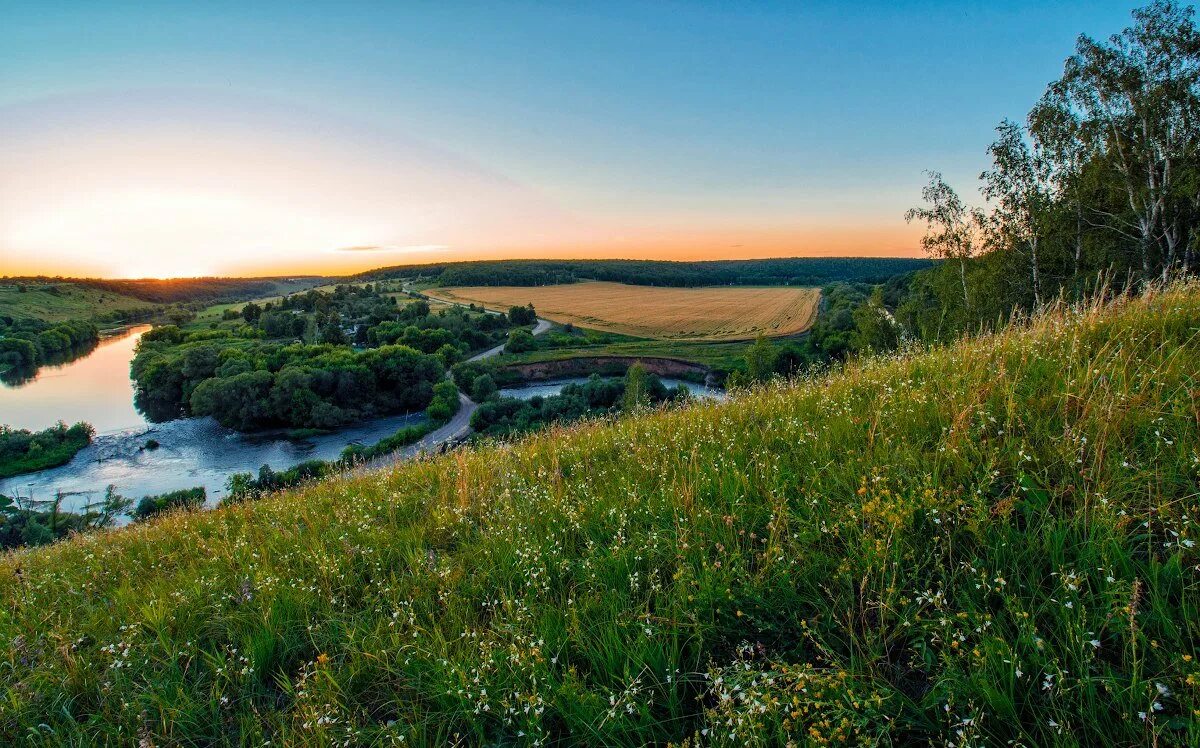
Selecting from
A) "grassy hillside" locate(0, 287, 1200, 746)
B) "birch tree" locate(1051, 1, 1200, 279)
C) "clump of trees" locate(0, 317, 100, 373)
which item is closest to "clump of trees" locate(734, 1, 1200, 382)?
"birch tree" locate(1051, 1, 1200, 279)

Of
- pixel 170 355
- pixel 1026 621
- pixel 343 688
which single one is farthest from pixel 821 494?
pixel 170 355

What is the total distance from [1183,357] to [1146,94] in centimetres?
3007

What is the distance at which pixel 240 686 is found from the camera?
3.09 m

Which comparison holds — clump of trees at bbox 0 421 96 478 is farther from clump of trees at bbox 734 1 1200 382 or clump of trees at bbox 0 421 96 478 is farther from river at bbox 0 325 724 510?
clump of trees at bbox 734 1 1200 382

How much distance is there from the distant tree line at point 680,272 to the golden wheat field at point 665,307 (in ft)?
22.9

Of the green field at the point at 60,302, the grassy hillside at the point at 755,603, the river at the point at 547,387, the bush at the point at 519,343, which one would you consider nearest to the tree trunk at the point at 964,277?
the grassy hillside at the point at 755,603

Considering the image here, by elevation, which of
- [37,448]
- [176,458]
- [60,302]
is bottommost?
[176,458]

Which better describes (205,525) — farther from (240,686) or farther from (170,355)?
(170,355)

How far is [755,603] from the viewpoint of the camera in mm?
2699

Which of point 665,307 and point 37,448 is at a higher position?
point 665,307

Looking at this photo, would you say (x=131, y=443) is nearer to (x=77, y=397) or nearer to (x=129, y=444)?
(x=129, y=444)

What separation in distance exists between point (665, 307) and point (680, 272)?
56.4 metres

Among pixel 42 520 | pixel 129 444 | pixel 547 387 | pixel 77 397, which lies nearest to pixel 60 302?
pixel 77 397

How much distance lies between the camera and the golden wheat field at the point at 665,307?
90062mm
